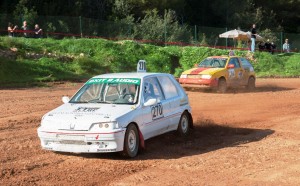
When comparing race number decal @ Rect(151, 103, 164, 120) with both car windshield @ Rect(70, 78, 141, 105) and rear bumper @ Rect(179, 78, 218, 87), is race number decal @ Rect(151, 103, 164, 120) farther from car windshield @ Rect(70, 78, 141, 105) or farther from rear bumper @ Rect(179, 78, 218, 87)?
rear bumper @ Rect(179, 78, 218, 87)

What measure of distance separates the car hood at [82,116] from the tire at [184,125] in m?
2.00

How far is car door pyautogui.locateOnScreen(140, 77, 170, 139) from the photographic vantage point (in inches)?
386

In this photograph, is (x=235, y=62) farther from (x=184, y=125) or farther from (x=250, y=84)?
(x=184, y=125)

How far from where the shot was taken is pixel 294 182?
7750 mm

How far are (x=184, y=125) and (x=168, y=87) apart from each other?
37.2 inches

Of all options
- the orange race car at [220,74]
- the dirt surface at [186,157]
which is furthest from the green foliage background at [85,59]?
the dirt surface at [186,157]

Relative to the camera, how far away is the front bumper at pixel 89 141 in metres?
8.78

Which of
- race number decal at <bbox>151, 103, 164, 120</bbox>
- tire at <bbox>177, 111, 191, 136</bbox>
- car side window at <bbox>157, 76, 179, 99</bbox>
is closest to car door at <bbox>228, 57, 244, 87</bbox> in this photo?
tire at <bbox>177, 111, 191, 136</bbox>

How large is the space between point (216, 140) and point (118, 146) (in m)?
3.02

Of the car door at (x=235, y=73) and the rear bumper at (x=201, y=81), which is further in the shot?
the car door at (x=235, y=73)

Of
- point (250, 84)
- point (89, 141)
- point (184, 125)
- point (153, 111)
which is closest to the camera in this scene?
point (89, 141)

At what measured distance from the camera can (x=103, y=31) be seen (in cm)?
3762

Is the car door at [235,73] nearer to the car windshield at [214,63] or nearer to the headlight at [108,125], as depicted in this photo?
the car windshield at [214,63]

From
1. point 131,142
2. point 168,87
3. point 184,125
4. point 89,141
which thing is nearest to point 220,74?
point 184,125
